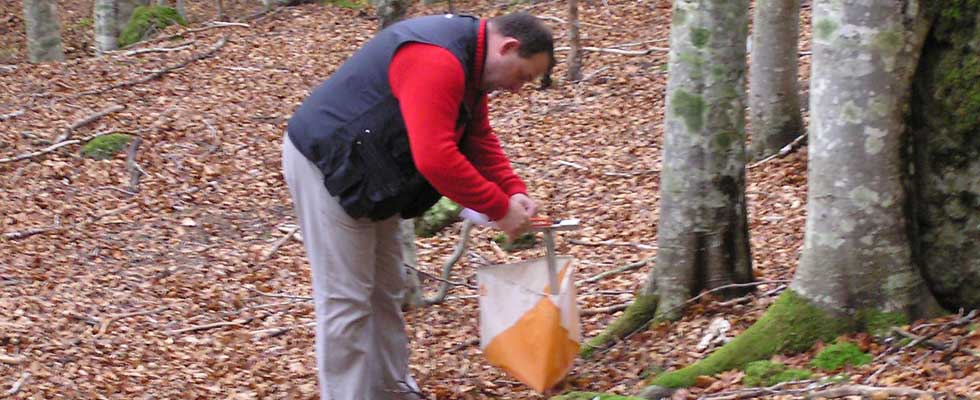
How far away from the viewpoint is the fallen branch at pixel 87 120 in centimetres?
1065

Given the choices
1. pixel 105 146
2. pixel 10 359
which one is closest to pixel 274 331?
pixel 10 359

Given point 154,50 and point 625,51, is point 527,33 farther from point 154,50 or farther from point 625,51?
point 154,50

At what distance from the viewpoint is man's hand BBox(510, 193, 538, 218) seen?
423 centimetres

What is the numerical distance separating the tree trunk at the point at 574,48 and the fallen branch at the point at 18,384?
7619 millimetres

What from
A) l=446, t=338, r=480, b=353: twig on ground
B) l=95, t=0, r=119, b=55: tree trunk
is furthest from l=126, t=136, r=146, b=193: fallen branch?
l=95, t=0, r=119, b=55: tree trunk

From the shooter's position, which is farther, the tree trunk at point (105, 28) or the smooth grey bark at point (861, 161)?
the tree trunk at point (105, 28)

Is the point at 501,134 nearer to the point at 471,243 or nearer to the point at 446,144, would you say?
the point at 471,243

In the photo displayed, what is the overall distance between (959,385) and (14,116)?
34.2 ft

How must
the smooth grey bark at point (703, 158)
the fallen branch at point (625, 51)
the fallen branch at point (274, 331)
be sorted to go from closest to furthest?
the smooth grey bark at point (703, 158)
the fallen branch at point (274, 331)
the fallen branch at point (625, 51)

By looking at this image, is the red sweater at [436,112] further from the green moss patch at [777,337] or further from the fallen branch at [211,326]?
the fallen branch at [211,326]

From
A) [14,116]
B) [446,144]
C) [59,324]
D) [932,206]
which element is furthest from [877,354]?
[14,116]

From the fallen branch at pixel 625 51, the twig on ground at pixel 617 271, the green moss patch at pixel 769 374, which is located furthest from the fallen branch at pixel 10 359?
the fallen branch at pixel 625 51

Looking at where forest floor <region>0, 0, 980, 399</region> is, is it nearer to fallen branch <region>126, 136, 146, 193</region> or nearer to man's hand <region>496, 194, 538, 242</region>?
fallen branch <region>126, 136, 146, 193</region>

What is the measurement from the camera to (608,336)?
521 cm
